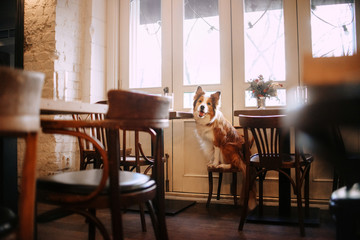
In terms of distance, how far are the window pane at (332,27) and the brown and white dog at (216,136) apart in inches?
46.4

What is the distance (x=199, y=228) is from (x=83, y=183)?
1.44 m

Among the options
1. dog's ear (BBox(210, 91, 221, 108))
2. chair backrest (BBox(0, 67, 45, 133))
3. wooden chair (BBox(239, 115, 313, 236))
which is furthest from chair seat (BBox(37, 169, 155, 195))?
dog's ear (BBox(210, 91, 221, 108))

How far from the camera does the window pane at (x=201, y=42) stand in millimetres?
3580

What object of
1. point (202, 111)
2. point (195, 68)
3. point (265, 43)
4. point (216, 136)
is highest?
point (265, 43)

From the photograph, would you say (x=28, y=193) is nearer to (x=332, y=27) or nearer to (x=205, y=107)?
(x=205, y=107)

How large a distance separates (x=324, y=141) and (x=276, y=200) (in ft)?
8.54

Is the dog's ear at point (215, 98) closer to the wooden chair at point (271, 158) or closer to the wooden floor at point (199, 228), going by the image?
the wooden chair at point (271, 158)

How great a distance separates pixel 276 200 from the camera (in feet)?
10.5

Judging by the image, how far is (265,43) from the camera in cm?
339

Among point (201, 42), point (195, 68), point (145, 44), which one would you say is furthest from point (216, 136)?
point (145, 44)

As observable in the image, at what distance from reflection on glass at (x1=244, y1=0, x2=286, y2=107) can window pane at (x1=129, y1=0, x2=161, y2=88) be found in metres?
1.08

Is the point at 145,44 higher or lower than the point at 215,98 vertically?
higher

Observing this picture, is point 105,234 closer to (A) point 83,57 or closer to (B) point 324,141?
(B) point 324,141

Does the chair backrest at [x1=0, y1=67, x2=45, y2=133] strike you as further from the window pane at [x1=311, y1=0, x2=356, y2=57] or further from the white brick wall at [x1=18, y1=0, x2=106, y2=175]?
the window pane at [x1=311, y1=0, x2=356, y2=57]
